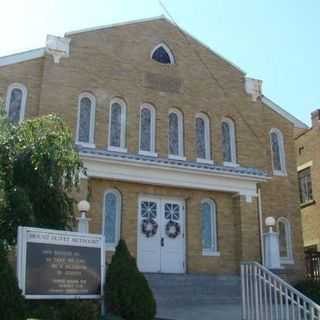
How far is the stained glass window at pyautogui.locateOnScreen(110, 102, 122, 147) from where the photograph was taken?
17.4m

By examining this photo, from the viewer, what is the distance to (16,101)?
16.5 metres

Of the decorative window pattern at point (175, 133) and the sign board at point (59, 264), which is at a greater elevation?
the decorative window pattern at point (175, 133)

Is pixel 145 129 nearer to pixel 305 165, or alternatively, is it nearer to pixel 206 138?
pixel 206 138

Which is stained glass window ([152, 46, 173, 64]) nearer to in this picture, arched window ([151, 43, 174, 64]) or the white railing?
arched window ([151, 43, 174, 64])

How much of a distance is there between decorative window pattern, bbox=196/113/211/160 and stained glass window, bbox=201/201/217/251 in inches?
68.5

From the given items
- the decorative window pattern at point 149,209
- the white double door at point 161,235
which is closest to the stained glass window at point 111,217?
the white double door at point 161,235

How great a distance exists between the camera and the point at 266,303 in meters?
11.1

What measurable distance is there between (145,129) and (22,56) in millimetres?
4700

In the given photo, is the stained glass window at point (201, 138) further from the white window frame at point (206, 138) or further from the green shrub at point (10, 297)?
the green shrub at point (10, 297)

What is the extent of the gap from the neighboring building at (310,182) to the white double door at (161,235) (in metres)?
10.5

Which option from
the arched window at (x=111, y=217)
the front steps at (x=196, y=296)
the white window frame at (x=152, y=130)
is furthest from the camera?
the white window frame at (x=152, y=130)

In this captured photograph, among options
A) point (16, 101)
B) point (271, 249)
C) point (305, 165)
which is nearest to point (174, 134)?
point (271, 249)

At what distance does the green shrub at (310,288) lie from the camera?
618 inches

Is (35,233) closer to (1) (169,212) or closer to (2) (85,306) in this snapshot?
(2) (85,306)
